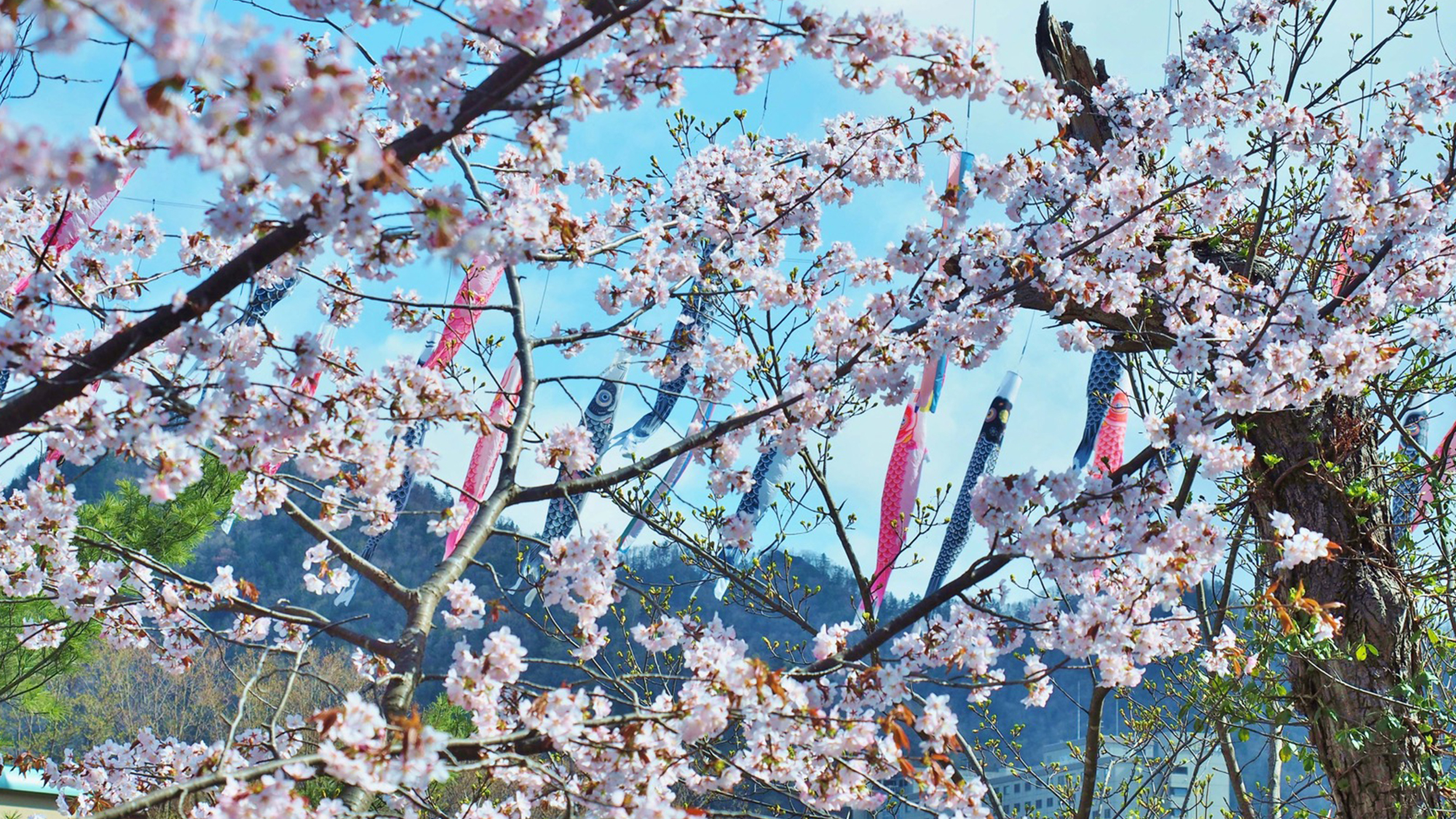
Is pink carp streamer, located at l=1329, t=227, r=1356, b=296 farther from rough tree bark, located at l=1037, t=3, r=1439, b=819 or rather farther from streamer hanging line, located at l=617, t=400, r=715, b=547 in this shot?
streamer hanging line, located at l=617, t=400, r=715, b=547

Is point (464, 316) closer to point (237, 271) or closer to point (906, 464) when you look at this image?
point (237, 271)

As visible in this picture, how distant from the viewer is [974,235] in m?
2.84

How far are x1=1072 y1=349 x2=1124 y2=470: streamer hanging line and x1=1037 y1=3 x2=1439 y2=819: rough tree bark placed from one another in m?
1.44

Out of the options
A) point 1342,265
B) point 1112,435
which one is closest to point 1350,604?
point 1342,265

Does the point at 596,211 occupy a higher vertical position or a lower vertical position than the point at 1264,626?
higher

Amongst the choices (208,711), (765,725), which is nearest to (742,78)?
(765,725)

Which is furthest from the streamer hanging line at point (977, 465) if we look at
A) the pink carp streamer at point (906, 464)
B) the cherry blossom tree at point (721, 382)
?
the cherry blossom tree at point (721, 382)

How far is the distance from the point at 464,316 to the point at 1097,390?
388 centimetres

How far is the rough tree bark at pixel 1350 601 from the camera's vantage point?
10.3ft

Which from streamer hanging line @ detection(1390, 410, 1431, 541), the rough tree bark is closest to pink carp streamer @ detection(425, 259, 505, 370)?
the rough tree bark

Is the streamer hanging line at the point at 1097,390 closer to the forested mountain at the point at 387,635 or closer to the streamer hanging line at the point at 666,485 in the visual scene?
the forested mountain at the point at 387,635

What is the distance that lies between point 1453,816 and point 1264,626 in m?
0.73

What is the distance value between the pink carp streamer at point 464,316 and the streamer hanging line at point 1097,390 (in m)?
3.03

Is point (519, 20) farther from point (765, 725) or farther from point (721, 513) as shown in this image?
point (721, 513)
